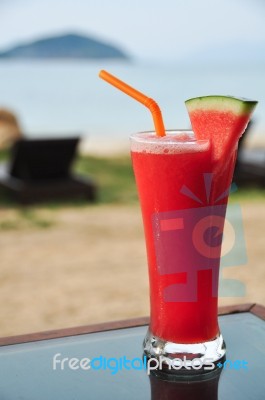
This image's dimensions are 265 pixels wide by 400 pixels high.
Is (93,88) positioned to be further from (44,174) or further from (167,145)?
(167,145)

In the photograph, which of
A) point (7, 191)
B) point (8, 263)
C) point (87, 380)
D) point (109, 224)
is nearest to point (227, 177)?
point (87, 380)

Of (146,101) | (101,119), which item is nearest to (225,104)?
(146,101)

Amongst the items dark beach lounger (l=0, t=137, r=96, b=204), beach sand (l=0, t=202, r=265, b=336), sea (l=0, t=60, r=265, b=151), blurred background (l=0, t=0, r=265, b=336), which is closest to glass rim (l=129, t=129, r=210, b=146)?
blurred background (l=0, t=0, r=265, b=336)

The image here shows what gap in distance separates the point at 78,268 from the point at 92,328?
8.31 feet

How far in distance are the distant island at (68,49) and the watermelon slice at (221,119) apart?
33.5 m

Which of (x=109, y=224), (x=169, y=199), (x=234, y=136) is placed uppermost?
(x=234, y=136)

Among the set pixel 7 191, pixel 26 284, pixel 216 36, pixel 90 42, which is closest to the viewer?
pixel 26 284

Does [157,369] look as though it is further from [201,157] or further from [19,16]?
[19,16]

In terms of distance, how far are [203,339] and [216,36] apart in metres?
56.5

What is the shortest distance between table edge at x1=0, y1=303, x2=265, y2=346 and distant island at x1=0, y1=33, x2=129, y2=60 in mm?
33275

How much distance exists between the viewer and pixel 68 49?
118 feet

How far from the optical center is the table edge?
3.85 ft

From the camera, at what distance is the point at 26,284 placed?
3.42 m

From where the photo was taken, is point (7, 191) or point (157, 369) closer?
point (157, 369)
